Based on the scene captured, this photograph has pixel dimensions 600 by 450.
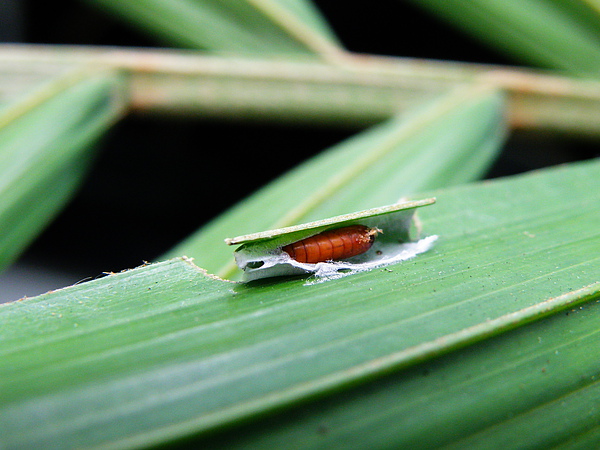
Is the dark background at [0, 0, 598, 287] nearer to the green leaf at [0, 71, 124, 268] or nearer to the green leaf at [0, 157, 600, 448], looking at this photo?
the green leaf at [0, 71, 124, 268]

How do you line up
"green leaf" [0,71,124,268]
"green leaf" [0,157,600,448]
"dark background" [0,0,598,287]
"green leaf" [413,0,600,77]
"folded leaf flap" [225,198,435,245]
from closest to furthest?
1. "green leaf" [0,157,600,448]
2. "folded leaf flap" [225,198,435,245]
3. "green leaf" [0,71,124,268]
4. "green leaf" [413,0,600,77]
5. "dark background" [0,0,598,287]

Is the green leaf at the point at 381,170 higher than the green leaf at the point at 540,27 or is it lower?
lower

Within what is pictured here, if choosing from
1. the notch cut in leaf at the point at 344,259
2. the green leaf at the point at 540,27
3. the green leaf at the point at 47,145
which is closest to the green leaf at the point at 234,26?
the green leaf at the point at 47,145

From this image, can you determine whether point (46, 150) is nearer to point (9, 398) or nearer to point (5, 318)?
point (5, 318)

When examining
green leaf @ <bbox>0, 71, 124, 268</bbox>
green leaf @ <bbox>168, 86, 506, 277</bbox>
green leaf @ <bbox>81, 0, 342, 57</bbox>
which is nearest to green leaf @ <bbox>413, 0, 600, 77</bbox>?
green leaf @ <bbox>168, 86, 506, 277</bbox>

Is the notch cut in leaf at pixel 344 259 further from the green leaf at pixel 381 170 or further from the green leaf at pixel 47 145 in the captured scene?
the green leaf at pixel 47 145

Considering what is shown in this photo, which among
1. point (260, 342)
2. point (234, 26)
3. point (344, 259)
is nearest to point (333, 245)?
point (344, 259)
